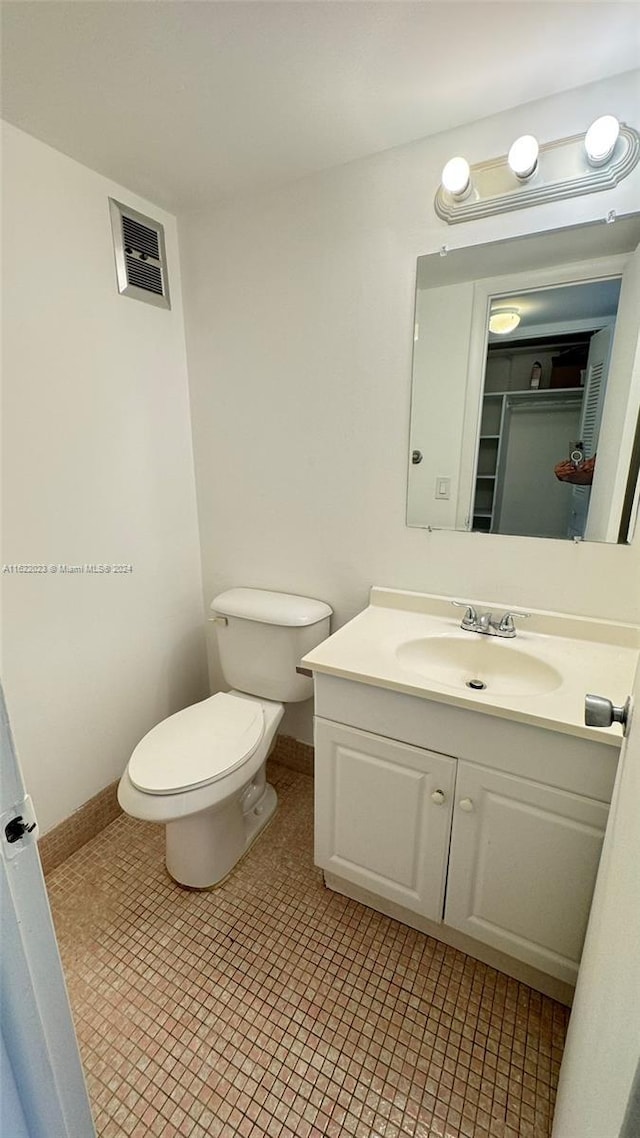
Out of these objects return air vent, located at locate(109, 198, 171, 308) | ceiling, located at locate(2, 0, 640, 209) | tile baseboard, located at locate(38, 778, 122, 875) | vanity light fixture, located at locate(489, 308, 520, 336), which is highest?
ceiling, located at locate(2, 0, 640, 209)

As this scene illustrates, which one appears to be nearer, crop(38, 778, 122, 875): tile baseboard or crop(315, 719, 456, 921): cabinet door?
crop(315, 719, 456, 921): cabinet door

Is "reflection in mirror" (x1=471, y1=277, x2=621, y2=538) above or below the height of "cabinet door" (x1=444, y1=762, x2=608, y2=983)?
above

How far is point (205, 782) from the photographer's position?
1299 millimetres

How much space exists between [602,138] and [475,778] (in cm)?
150

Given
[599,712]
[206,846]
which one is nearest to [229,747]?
[206,846]

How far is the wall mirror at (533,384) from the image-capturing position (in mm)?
1180

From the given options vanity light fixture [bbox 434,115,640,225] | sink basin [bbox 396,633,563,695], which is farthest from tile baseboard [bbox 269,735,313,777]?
vanity light fixture [bbox 434,115,640,225]

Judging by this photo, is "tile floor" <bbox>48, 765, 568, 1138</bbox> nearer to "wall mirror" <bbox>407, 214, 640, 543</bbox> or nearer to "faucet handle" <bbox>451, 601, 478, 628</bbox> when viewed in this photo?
"faucet handle" <bbox>451, 601, 478, 628</bbox>

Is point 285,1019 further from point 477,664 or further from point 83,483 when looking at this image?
point 83,483

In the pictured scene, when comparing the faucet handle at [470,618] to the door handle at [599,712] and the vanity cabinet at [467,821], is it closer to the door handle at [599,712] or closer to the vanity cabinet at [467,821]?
the vanity cabinet at [467,821]

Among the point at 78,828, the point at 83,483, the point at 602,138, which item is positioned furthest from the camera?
the point at 78,828

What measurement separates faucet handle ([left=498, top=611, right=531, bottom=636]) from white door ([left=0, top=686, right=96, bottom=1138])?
3.94 ft

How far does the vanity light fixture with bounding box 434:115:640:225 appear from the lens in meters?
1.07

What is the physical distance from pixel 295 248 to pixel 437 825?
1.77 meters
